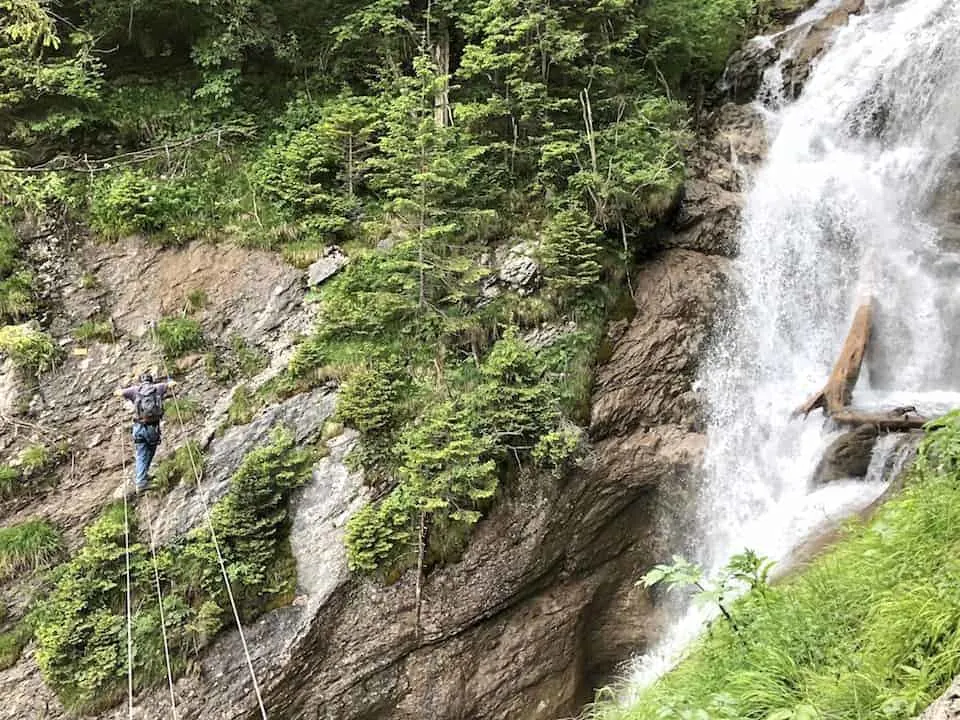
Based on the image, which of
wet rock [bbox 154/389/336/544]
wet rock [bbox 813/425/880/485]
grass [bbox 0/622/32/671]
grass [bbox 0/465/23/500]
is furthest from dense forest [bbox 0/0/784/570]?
grass [bbox 0/622/32/671]

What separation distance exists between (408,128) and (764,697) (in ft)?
28.6

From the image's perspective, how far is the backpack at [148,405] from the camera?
7695mm

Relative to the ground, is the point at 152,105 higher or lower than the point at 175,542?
higher

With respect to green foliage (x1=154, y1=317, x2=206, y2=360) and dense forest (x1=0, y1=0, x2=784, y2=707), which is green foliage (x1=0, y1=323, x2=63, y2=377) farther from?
green foliage (x1=154, y1=317, x2=206, y2=360)

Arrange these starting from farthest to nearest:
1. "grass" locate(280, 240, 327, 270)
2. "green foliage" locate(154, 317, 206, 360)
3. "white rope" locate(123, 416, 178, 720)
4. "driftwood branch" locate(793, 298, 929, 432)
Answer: "grass" locate(280, 240, 327, 270), "green foliage" locate(154, 317, 206, 360), "driftwood branch" locate(793, 298, 929, 432), "white rope" locate(123, 416, 178, 720)

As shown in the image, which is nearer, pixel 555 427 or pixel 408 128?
pixel 555 427

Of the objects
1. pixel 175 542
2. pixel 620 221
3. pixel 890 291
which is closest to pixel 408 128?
pixel 620 221

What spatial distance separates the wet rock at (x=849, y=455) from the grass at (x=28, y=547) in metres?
9.64

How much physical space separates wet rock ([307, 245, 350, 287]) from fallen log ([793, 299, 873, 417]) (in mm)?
7282

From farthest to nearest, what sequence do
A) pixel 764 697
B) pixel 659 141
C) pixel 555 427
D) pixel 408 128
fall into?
pixel 659 141
pixel 408 128
pixel 555 427
pixel 764 697

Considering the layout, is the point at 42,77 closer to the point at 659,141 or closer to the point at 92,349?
the point at 92,349

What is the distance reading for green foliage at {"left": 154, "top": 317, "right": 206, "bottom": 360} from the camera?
9.17m

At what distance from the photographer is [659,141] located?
10078 millimetres

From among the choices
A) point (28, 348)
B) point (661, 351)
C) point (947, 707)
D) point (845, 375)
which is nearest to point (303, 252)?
point (28, 348)
